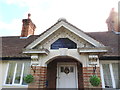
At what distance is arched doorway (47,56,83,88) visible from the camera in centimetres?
703

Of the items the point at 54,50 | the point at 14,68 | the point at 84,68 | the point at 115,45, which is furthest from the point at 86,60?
the point at 14,68

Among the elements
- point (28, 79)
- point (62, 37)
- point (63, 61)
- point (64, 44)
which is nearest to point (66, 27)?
point (62, 37)

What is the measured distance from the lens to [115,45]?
8.51 meters

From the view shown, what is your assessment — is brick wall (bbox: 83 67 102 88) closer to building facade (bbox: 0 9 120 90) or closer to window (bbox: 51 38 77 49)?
building facade (bbox: 0 9 120 90)

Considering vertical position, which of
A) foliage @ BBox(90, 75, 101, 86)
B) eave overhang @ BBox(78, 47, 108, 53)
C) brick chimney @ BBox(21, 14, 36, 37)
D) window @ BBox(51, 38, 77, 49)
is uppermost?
brick chimney @ BBox(21, 14, 36, 37)

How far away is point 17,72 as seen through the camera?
295 inches

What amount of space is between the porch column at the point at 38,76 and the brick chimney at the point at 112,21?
378 inches

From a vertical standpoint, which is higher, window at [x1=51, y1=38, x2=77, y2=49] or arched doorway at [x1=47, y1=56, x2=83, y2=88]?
window at [x1=51, y1=38, x2=77, y2=49]

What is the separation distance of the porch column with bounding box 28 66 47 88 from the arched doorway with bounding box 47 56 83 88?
3.70 ft

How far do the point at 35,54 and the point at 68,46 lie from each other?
194 cm

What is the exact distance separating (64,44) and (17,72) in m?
3.82

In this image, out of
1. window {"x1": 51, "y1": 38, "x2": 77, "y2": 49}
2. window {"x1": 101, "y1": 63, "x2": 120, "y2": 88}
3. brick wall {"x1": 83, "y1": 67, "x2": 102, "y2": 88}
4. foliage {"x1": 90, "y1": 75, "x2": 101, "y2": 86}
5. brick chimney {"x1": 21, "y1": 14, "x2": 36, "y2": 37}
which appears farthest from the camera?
brick chimney {"x1": 21, "y1": 14, "x2": 36, "y2": 37}

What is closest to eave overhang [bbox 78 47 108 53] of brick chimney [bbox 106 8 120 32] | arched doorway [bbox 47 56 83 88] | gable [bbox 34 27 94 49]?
gable [bbox 34 27 94 49]

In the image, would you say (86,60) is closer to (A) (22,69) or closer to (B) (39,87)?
(B) (39,87)
